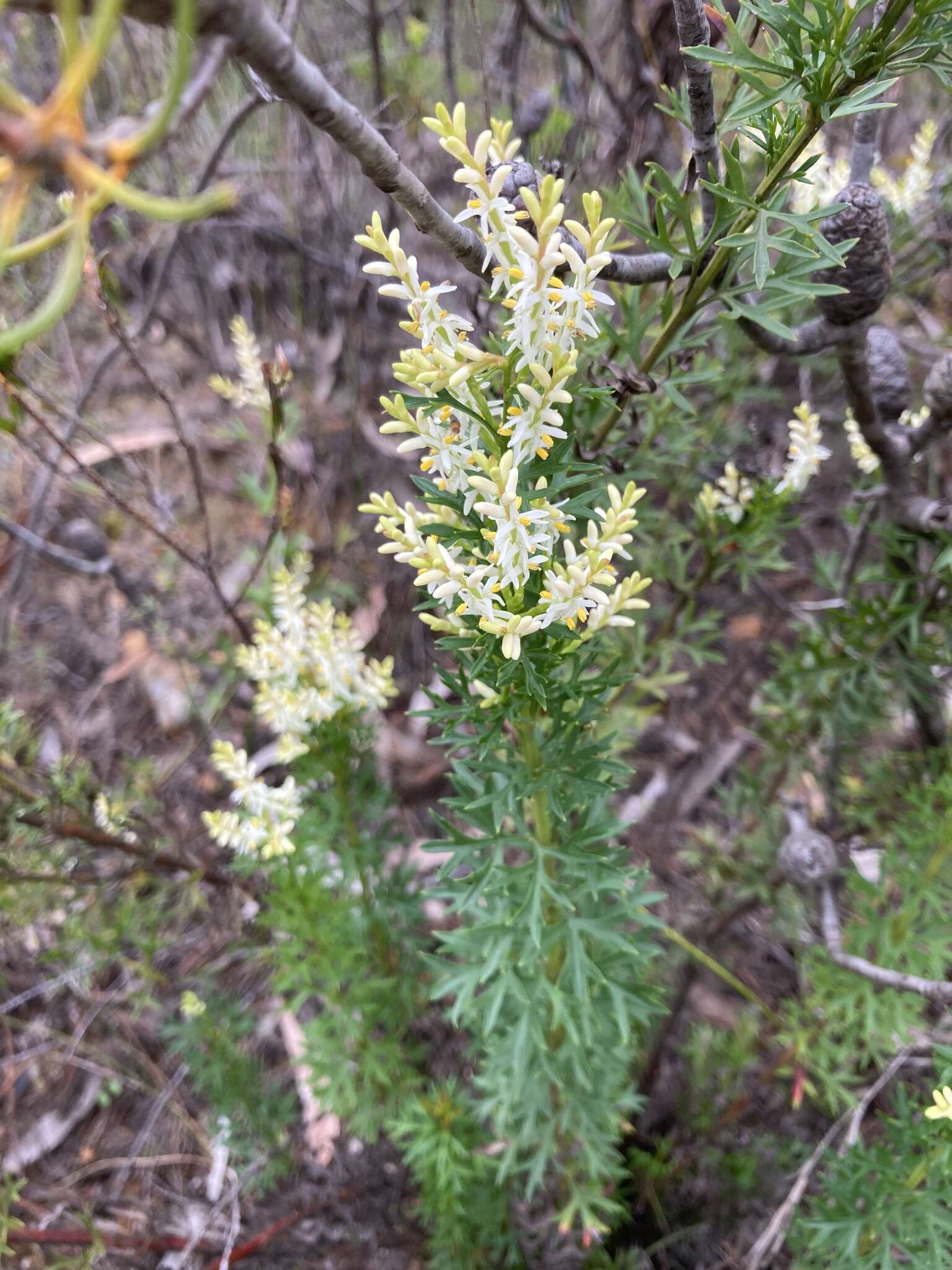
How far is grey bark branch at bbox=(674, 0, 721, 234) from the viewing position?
38.2 inches

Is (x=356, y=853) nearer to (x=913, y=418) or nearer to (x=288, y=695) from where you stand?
(x=288, y=695)

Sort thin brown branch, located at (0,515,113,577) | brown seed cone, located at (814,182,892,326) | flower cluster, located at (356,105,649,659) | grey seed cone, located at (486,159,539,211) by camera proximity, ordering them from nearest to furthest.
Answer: flower cluster, located at (356,105,649,659)
grey seed cone, located at (486,159,539,211)
brown seed cone, located at (814,182,892,326)
thin brown branch, located at (0,515,113,577)

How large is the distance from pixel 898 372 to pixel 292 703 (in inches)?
54.0

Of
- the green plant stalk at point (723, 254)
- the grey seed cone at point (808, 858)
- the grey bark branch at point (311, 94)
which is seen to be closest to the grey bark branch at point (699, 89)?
the green plant stalk at point (723, 254)

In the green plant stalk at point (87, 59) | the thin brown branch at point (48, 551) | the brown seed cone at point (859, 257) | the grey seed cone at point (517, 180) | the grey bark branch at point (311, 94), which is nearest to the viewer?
the green plant stalk at point (87, 59)

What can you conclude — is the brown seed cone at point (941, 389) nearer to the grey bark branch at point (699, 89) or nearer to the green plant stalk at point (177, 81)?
the grey bark branch at point (699, 89)

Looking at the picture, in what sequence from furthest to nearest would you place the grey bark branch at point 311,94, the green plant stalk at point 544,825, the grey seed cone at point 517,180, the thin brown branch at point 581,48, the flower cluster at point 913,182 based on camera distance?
the thin brown branch at point 581,48
the flower cluster at point 913,182
the green plant stalk at point 544,825
the grey seed cone at point 517,180
the grey bark branch at point 311,94

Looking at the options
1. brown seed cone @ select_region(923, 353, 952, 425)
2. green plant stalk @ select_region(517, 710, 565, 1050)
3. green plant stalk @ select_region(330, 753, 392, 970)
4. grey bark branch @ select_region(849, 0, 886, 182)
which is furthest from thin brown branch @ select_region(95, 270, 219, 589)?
brown seed cone @ select_region(923, 353, 952, 425)

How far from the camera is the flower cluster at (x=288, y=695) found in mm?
1613

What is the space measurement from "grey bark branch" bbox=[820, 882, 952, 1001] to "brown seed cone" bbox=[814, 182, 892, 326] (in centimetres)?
122

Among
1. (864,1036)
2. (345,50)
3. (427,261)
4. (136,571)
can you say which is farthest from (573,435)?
(345,50)

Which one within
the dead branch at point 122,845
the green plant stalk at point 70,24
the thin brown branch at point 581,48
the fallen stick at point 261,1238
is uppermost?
the thin brown branch at point 581,48

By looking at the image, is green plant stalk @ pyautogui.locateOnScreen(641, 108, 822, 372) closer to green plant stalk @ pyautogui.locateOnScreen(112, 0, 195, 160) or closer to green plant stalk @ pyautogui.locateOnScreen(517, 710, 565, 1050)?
green plant stalk @ pyautogui.locateOnScreen(517, 710, 565, 1050)

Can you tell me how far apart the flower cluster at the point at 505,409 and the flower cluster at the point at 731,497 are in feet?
1.84
